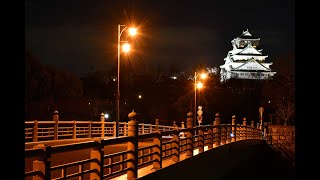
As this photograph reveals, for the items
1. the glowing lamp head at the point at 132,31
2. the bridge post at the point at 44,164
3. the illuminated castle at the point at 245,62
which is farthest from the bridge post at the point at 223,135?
the illuminated castle at the point at 245,62

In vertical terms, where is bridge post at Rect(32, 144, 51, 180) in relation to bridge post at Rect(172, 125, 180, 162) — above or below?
above

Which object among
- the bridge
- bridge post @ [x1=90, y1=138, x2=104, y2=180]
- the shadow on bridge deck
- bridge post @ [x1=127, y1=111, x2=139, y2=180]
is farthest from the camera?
the shadow on bridge deck

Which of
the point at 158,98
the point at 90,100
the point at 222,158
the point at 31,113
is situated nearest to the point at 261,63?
the point at 158,98

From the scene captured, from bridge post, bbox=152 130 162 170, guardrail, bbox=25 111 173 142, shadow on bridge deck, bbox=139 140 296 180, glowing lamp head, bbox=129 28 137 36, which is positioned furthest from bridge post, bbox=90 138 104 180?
guardrail, bbox=25 111 173 142

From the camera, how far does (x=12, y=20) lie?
4965 mm

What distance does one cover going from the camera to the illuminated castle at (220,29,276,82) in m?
140

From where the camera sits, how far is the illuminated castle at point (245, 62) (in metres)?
140

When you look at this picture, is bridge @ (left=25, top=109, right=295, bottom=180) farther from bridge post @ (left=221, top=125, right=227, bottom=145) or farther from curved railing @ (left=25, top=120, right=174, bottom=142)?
curved railing @ (left=25, top=120, right=174, bottom=142)

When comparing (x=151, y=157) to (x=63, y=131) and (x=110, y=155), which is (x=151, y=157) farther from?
(x=63, y=131)

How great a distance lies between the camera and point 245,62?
472ft

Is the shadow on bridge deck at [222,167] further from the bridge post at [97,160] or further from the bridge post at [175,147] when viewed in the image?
the bridge post at [97,160]

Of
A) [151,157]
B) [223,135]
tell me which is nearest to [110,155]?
[151,157]

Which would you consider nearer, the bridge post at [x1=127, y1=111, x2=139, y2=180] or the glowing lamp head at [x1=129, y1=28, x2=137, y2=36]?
the bridge post at [x1=127, y1=111, x2=139, y2=180]

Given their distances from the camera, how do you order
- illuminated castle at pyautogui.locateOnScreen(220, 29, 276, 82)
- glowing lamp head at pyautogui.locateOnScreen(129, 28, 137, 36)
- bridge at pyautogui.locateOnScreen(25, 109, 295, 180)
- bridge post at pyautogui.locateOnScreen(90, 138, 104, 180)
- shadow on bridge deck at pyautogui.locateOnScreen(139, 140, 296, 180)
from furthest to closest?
illuminated castle at pyautogui.locateOnScreen(220, 29, 276, 82), glowing lamp head at pyautogui.locateOnScreen(129, 28, 137, 36), shadow on bridge deck at pyautogui.locateOnScreen(139, 140, 296, 180), bridge post at pyautogui.locateOnScreen(90, 138, 104, 180), bridge at pyautogui.locateOnScreen(25, 109, 295, 180)
